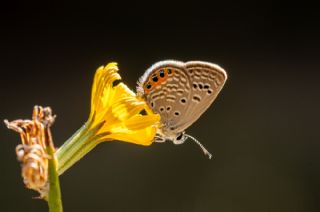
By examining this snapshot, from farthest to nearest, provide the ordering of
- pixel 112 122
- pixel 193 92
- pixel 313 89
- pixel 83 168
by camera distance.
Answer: pixel 313 89 → pixel 83 168 → pixel 193 92 → pixel 112 122

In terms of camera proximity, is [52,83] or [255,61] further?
[255,61]

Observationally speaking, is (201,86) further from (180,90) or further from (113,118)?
(113,118)

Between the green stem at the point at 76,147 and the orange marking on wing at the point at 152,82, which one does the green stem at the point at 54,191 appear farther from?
the orange marking on wing at the point at 152,82

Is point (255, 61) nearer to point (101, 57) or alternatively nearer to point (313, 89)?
point (313, 89)

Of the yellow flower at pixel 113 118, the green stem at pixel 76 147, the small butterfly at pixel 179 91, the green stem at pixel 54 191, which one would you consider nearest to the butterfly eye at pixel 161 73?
the small butterfly at pixel 179 91

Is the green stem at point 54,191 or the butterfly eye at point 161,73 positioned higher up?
the butterfly eye at point 161,73

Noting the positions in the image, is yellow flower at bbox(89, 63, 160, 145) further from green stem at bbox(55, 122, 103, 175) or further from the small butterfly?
the small butterfly

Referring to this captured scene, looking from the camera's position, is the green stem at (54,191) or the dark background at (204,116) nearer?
the green stem at (54,191)

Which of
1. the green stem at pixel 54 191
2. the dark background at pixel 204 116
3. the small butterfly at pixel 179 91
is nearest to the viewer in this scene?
the green stem at pixel 54 191

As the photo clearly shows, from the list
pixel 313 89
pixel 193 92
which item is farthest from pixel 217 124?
pixel 193 92
